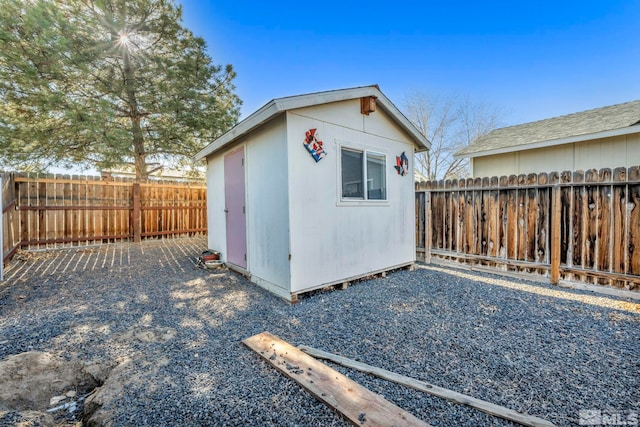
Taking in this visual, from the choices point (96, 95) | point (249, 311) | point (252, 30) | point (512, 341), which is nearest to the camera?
point (512, 341)

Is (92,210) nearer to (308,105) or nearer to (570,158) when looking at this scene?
(308,105)

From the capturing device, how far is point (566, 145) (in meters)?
7.20

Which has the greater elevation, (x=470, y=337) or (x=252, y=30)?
(x=252, y=30)

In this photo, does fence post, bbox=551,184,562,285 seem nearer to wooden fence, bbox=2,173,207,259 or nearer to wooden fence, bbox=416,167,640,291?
Result: wooden fence, bbox=416,167,640,291

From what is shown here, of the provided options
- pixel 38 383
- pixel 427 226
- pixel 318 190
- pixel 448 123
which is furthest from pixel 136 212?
pixel 448 123

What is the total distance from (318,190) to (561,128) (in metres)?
8.17

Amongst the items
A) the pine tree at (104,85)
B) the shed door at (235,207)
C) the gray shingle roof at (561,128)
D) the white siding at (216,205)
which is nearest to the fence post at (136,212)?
the pine tree at (104,85)

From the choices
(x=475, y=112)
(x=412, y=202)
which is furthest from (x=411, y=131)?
(x=475, y=112)

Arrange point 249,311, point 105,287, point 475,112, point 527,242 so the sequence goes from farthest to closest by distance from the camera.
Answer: point 475,112
point 527,242
point 105,287
point 249,311

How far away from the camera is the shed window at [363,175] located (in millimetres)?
4449

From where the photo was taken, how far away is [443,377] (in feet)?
6.93

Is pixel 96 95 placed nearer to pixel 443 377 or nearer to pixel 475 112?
pixel 443 377

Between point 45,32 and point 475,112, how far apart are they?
68.3 feet

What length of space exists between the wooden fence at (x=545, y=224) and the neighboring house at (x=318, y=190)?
2.86 ft
